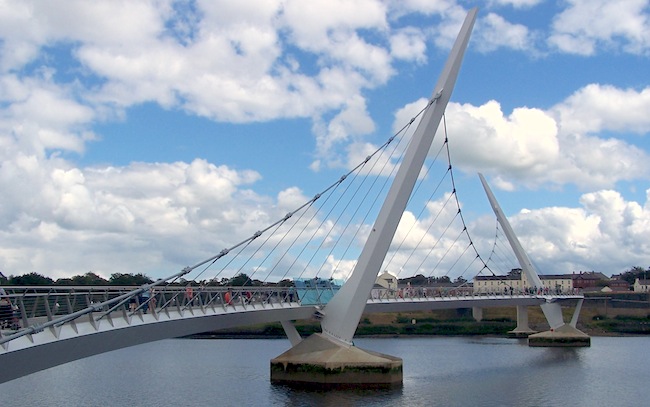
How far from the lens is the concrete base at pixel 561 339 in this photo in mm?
66438

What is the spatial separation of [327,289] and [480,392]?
8.21 m

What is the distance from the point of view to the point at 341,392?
3047 centimetres

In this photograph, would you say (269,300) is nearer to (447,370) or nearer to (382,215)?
(382,215)

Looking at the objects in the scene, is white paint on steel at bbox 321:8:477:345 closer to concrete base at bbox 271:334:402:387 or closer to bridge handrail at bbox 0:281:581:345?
concrete base at bbox 271:334:402:387

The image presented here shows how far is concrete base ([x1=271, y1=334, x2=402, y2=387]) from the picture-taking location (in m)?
32.2

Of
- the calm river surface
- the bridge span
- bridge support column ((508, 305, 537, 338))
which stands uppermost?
the bridge span

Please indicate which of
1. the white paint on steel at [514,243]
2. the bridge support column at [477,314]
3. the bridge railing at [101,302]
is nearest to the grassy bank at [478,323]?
the bridge support column at [477,314]

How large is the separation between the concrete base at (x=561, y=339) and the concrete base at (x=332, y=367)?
3647 centimetres

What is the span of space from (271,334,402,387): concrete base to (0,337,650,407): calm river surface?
0.92 m

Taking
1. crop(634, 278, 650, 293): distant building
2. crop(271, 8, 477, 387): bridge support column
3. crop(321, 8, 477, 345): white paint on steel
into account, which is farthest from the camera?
crop(634, 278, 650, 293): distant building

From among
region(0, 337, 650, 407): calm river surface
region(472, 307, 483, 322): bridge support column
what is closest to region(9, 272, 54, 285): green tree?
→ region(0, 337, 650, 407): calm river surface

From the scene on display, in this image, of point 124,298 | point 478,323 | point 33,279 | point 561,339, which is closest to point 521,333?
point 478,323

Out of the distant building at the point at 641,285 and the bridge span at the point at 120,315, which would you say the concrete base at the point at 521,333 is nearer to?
the bridge span at the point at 120,315

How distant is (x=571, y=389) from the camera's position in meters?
34.4
